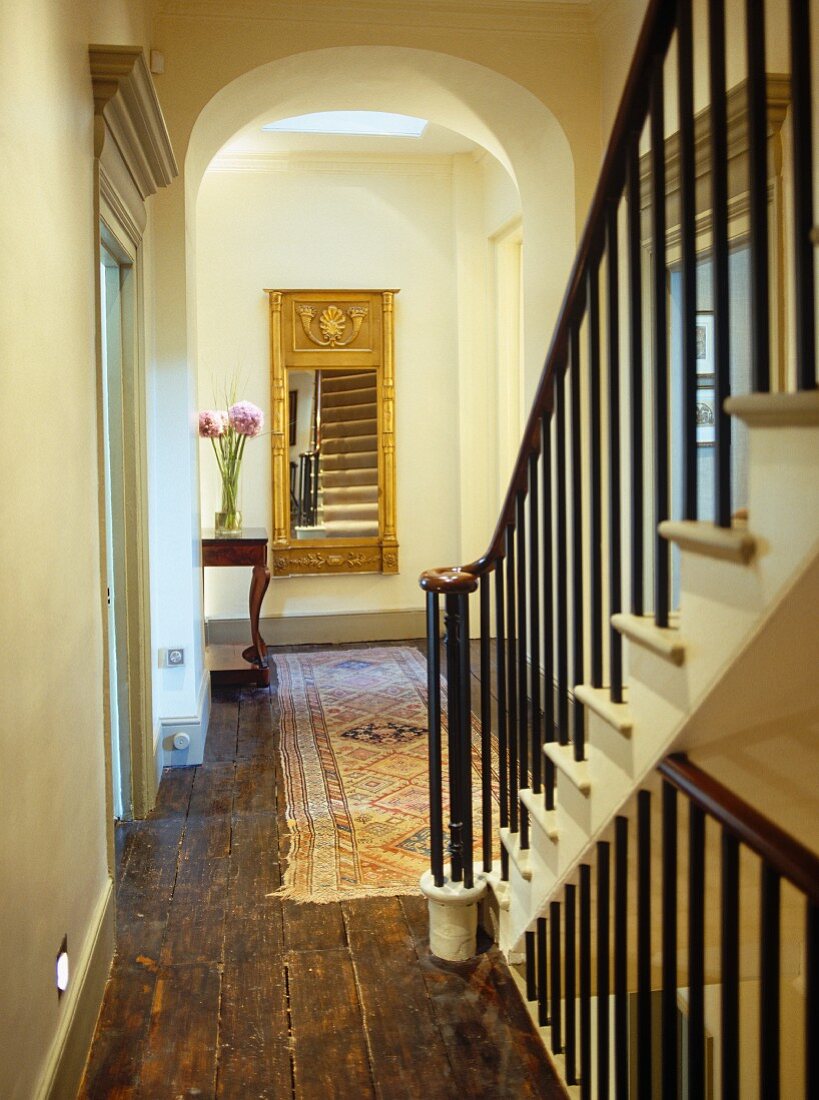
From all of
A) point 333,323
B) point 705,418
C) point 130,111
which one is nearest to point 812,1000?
point 130,111

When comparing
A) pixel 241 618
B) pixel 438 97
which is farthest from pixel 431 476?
pixel 438 97

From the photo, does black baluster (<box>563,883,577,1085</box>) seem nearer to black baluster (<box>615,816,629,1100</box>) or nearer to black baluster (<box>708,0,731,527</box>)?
black baluster (<box>615,816,629,1100</box>)

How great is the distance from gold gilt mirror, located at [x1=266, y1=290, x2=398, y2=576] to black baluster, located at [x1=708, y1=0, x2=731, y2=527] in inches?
225

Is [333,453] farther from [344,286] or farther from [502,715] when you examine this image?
[502,715]

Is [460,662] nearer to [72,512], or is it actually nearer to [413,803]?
[72,512]

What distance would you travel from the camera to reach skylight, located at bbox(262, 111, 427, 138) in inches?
251

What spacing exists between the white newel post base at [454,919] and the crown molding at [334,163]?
18.0 ft

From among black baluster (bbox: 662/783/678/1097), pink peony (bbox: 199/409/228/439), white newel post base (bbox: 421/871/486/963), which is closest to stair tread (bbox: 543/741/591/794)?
black baluster (bbox: 662/783/678/1097)

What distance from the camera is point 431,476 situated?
23.9 ft

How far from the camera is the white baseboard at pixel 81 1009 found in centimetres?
198

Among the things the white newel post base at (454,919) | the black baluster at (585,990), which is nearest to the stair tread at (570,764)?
the black baluster at (585,990)

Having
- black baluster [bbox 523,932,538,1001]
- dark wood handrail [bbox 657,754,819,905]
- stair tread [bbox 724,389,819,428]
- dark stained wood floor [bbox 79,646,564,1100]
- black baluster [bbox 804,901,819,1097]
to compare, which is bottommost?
dark stained wood floor [bbox 79,646,564,1100]

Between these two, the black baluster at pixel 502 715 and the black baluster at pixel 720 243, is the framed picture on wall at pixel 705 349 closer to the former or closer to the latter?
the black baluster at pixel 502 715

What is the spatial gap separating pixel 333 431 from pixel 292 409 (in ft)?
1.05
